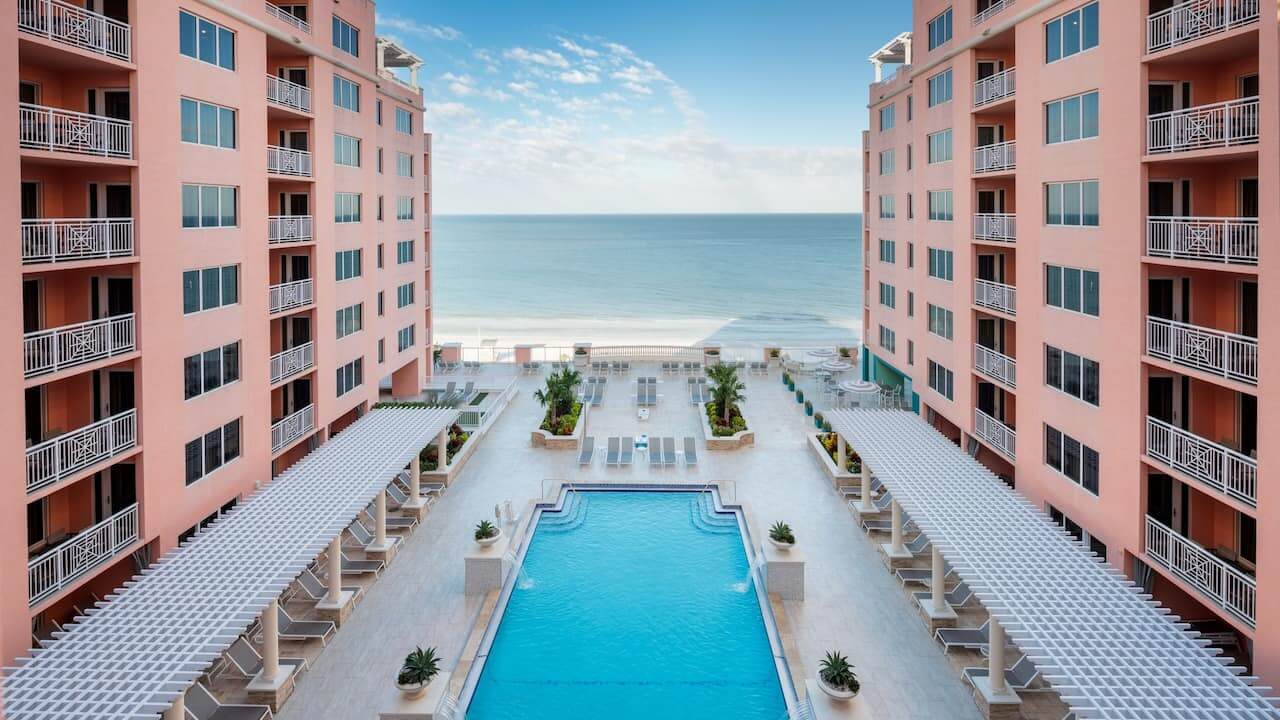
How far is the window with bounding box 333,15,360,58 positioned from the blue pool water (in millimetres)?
15147

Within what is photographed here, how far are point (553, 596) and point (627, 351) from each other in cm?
3518

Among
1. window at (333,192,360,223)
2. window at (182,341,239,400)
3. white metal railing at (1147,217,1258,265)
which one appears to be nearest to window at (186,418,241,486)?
window at (182,341,239,400)

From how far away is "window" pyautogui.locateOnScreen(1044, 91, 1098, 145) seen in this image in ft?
56.0

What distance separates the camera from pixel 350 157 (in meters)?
27.1

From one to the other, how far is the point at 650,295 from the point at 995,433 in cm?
8715

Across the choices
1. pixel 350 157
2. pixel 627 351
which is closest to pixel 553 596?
pixel 350 157

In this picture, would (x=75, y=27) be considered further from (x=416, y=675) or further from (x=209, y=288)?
(x=416, y=675)

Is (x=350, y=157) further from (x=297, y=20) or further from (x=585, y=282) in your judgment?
(x=585, y=282)

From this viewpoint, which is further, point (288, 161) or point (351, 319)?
point (351, 319)

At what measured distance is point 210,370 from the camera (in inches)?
728

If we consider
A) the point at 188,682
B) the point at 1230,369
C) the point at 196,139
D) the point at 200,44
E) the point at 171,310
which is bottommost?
the point at 188,682

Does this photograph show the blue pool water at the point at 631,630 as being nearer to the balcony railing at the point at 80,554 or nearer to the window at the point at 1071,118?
the balcony railing at the point at 80,554

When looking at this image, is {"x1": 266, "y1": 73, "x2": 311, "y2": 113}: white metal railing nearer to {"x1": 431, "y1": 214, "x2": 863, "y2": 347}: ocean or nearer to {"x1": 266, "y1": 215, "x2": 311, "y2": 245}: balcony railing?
{"x1": 266, "y1": 215, "x2": 311, "y2": 245}: balcony railing

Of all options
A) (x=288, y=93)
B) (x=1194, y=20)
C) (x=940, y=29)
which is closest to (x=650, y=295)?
(x=940, y=29)
